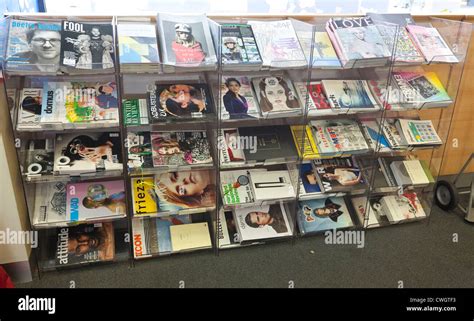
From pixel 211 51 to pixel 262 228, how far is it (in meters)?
1.22

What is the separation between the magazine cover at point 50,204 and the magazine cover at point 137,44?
3.07ft

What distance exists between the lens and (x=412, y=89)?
2.87 m

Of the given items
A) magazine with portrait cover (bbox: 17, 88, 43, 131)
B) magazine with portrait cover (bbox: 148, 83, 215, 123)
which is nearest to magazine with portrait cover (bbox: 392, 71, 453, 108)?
magazine with portrait cover (bbox: 148, 83, 215, 123)

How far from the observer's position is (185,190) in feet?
8.98

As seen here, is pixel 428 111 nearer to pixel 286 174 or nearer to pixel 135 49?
pixel 286 174

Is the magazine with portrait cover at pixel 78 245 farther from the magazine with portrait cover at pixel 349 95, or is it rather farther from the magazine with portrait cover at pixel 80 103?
the magazine with portrait cover at pixel 349 95

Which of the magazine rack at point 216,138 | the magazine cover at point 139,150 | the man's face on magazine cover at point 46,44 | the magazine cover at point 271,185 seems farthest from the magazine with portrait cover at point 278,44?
the man's face on magazine cover at point 46,44

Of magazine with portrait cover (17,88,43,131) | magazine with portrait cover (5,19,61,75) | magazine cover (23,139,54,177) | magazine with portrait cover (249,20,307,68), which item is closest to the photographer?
magazine with portrait cover (5,19,61,75)

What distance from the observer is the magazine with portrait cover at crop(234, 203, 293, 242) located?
9.37 feet

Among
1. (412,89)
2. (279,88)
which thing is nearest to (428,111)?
(412,89)

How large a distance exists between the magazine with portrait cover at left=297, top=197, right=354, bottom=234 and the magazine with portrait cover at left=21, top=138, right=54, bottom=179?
166 centimetres

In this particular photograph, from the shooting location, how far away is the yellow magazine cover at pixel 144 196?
2633 mm

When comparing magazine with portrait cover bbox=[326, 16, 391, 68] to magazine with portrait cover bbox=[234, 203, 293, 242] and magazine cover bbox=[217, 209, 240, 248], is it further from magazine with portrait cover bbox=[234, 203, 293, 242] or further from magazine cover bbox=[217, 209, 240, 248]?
magazine cover bbox=[217, 209, 240, 248]

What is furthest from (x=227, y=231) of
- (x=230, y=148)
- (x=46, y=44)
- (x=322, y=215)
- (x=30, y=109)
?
(x=46, y=44)
